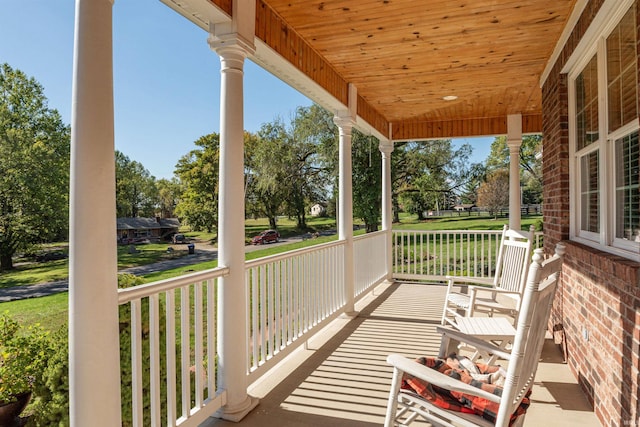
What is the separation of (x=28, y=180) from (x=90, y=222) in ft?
22.2

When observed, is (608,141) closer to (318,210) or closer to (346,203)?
(346,203)

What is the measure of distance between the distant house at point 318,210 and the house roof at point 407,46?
335 inches

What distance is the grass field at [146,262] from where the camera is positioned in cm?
698

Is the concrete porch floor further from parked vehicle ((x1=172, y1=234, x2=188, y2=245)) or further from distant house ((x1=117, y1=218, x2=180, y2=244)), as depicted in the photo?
parked vehicle ((x1=172, y1=234, x2=188, y2=245))

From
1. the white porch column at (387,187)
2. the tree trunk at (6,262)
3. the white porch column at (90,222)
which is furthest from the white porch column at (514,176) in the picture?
the tree trunk at (6,262)

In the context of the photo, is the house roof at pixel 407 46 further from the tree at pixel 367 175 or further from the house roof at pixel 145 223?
the house roof at pixel 145 223

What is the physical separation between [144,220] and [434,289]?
7.82 meters

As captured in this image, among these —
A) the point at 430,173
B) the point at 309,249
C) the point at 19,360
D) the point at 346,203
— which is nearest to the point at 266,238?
the point at 430,173

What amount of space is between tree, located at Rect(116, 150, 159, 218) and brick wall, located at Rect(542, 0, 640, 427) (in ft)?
29.7

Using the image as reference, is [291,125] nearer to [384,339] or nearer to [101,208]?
[384,339]

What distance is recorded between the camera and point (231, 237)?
239 centimetres

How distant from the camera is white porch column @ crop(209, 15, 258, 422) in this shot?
2.36 metres

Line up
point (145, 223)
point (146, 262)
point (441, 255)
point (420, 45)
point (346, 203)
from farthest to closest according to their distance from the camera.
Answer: point (146, 262) → point (145, 223) → point (441, 255) → point (346, 203) → point (420, 45)

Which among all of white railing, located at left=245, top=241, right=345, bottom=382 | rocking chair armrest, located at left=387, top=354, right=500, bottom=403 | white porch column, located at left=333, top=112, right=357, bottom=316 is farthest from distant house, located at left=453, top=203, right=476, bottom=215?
rocking chair armrest, located at left=387, top=354, right=500, bottom=403
